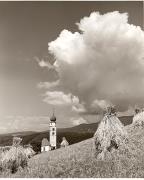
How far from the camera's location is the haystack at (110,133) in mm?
21516

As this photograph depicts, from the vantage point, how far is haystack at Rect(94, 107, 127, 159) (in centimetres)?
2152

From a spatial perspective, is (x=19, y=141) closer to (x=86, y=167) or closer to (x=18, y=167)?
(x=18, y=167)

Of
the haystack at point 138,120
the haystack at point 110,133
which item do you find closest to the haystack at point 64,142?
the haystack at point 138,120

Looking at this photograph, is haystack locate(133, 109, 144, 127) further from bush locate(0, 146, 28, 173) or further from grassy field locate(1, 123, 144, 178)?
bush locate(0, 146, 28, 173)

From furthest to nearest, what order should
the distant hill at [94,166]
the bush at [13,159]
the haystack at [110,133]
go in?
the bush at [13,159], the haystack at [110,133], the distant hill at [94,166]

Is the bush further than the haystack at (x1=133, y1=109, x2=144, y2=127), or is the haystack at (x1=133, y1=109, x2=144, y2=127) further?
the haystack at (x1=133, y1=109, x2=144, y2=127)

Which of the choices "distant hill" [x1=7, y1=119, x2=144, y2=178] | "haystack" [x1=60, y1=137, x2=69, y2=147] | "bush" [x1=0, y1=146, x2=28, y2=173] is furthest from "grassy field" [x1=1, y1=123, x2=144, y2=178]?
"haystack" [x1=60, y1=137, x2=69, y2=147]

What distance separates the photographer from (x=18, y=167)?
859 inches

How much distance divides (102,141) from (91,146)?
2.76m

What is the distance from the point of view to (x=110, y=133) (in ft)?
71.5

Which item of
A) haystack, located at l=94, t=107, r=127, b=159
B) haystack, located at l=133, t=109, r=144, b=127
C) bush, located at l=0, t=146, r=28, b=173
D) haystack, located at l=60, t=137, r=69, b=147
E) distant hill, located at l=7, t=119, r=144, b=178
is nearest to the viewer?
distant hill, located at l=7, t=119, r=144, b=178

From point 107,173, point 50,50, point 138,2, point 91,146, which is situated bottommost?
point 107,173

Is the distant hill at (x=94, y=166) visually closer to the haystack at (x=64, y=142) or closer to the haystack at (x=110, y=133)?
the haystack at (x=110, y=133)

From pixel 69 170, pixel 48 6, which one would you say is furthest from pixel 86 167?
pixel 48 6
